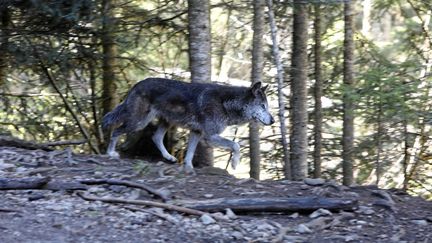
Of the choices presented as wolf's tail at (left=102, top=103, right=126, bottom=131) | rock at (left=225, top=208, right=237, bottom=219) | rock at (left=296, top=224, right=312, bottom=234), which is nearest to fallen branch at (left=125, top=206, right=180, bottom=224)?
rock at (left=225, top=208, right=237, bottom=219)

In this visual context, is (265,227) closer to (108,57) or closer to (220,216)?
(220,216)

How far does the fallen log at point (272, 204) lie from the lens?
796cm

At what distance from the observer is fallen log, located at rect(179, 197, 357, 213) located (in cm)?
796

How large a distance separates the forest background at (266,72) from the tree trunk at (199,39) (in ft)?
0.09

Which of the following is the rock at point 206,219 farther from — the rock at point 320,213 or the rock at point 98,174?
the rock at point 98,174

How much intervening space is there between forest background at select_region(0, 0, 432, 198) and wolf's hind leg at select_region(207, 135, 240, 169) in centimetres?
136

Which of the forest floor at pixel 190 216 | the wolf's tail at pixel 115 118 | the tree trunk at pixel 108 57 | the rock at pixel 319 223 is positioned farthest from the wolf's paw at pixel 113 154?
the rock at pixel 319 223

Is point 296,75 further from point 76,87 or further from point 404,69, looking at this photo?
point 76,87

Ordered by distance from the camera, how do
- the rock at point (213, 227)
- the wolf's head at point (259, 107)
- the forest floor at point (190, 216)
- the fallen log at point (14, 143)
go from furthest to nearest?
the wolf's head at point (259, 107)
the fallen log at point (14, 143)
the rock at point (213, 227)
the forest floor at point (190, 216)

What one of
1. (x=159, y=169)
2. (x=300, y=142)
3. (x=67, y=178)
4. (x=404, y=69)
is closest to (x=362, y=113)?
(x=404, y=69)

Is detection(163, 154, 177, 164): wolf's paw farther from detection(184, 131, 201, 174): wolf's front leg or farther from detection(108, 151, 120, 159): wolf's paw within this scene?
detection(108, 151, 120, 159): wolf's paw

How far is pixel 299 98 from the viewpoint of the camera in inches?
555

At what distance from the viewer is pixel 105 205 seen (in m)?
8.01

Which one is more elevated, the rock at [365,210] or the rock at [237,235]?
the rock at [365,210]
